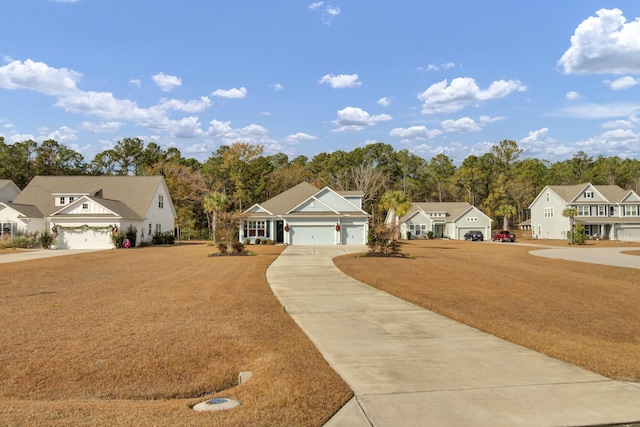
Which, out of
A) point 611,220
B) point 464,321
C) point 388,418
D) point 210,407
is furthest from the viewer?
point 611,220

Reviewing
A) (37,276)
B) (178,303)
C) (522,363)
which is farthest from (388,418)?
(37,276)

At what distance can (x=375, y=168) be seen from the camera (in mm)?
84812

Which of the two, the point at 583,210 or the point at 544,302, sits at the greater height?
the point at 583,210

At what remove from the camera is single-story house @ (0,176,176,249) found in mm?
40656

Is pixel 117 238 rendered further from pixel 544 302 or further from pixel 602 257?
pixel 602 257

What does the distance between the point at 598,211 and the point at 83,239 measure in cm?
6118

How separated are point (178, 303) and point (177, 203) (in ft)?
178

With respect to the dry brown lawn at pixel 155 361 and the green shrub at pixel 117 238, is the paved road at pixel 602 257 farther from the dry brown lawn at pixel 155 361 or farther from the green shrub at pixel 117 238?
the green shrub at pixel 117 238

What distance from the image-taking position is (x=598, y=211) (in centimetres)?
6450

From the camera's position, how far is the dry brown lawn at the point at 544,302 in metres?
8.14

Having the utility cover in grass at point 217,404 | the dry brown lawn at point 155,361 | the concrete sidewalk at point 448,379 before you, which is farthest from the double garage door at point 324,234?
the utility cover in grass at point 217,404

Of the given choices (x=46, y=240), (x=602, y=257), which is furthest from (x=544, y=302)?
(x=46, y=240)

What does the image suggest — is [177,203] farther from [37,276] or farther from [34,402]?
[34,402]

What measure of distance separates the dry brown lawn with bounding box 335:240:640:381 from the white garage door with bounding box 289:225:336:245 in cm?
1883
